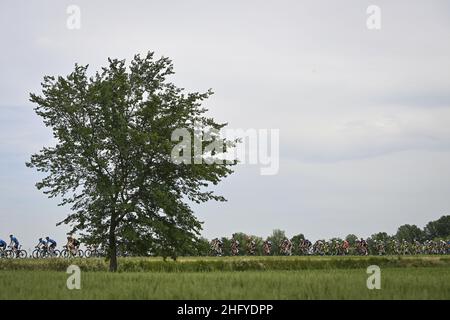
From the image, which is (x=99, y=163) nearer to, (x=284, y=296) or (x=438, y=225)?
(x=284, y=296)

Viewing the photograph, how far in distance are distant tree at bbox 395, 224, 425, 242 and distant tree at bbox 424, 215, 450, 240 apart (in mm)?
2713

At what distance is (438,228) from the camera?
592 feet

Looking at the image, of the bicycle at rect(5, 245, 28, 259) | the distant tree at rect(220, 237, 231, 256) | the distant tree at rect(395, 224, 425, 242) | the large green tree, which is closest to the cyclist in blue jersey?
the bicycle at rect(5, 245, 28, 259)

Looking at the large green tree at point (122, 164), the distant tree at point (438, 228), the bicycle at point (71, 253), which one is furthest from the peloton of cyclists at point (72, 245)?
the distant tree at point (438, 228)

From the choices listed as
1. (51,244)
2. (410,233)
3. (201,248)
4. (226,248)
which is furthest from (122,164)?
(410,233)

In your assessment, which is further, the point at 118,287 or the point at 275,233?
the point at 275,233

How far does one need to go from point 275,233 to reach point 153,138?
11573 cm

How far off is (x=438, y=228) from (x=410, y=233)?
9.82m

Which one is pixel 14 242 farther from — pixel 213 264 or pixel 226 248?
pixel 226 248

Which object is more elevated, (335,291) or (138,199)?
(138,199)

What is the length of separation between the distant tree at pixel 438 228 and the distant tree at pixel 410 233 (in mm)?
2713
